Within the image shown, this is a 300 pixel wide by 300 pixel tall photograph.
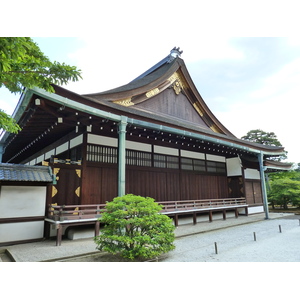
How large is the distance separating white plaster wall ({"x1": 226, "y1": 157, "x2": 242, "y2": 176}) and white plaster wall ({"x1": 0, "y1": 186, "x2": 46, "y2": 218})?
510 inches

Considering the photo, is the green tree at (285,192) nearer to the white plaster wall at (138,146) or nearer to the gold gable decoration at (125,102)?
the white plaster wall at (138,146)

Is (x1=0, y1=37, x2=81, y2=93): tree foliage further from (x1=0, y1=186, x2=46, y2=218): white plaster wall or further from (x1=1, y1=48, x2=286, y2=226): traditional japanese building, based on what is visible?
(x1=0, y1=186, x2=46, y2=218): white plaster wall

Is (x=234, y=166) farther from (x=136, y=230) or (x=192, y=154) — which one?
(x=136, y=230)

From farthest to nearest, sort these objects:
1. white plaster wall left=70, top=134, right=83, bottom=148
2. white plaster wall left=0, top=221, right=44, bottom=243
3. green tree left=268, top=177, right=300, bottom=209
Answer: green tree left=268, top=177, right=300, bottom=209 → white plaster wall left=70, top=134, right=83, bottom=148 → white plaster wall left=0, top=221, right=44, bottom=243

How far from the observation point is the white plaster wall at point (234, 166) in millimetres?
16406

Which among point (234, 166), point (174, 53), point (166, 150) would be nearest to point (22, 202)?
point (166, 150)

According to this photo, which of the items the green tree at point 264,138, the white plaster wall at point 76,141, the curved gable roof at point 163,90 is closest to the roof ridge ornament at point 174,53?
the curved gable roof at point 163,90

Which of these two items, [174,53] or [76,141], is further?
[174,53]

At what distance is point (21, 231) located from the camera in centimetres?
782

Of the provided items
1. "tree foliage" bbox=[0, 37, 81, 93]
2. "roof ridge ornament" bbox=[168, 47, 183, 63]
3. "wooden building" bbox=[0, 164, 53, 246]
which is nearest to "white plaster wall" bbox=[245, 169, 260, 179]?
"roof ridge ornament" bbox=[168, 47, 183, 63]

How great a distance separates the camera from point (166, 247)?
5766 millimetres

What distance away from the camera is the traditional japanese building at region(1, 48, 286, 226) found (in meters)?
8.14

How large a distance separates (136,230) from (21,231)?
467cm

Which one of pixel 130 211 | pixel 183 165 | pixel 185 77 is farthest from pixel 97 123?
pixel 185 77
